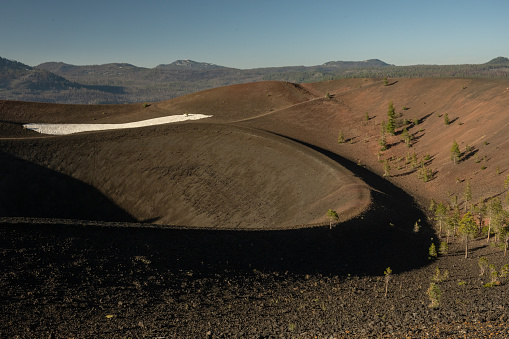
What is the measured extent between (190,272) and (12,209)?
48.7 metres

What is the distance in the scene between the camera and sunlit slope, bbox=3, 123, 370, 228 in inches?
1953

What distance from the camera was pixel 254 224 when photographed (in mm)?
48438

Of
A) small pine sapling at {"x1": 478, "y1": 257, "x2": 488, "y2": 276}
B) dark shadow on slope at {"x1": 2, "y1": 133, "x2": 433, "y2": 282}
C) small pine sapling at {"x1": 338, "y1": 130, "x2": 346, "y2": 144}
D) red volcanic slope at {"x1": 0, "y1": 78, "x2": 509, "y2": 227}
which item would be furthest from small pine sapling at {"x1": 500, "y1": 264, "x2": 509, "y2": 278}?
small pine sapling at {"x1": 338, "y1": 130, "x2": 346, "y2": 144}

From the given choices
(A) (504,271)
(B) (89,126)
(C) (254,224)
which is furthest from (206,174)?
(B) (89,126)

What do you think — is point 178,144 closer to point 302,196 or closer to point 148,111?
point 302,196

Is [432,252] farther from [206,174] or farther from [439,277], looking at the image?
[206,174]

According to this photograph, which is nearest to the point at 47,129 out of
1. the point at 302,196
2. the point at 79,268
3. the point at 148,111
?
the point at 148,111

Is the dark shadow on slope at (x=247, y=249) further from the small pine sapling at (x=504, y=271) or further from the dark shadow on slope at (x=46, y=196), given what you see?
the dark shadow on slope at (x=46, y=196)

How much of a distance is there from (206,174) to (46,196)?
93.5 feet

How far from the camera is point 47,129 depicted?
96312mm

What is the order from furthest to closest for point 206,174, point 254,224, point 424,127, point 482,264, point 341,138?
1. point 341,138
2. point 424,127
3. point 206,174
4. point 254,224
5. point 482,264

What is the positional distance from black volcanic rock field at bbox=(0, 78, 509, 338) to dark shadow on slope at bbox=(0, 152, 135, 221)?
0.94 ft

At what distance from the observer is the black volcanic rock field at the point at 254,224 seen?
2039cm

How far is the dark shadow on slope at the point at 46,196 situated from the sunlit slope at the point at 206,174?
1599 millimetres
